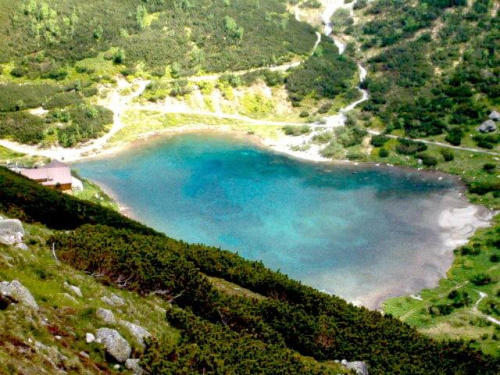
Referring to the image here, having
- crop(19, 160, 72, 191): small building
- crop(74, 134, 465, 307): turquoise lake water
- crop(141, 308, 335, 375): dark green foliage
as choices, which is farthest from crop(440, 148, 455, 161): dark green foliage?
crop(141, 308, 335, 375): dark green foliage

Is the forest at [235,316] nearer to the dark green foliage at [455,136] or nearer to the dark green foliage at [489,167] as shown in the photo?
the dark green foliage at [489,167]

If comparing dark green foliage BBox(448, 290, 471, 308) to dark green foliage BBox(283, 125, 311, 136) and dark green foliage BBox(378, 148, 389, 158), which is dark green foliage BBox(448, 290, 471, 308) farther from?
dark green foliage BBox(283, 125, 311, 136)

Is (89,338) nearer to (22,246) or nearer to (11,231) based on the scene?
(22,246)

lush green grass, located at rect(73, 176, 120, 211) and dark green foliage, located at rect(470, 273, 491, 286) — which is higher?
dark green foliage, located at rect(470, 273, 491, 286)

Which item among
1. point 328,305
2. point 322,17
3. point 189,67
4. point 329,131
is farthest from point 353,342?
point 322,17

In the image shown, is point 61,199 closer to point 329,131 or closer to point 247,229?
point 247,229
